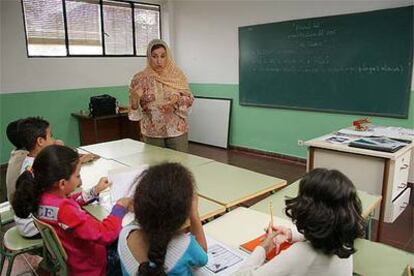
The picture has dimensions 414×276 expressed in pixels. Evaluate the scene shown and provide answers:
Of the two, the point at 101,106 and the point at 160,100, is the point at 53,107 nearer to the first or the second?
the point at 101,106

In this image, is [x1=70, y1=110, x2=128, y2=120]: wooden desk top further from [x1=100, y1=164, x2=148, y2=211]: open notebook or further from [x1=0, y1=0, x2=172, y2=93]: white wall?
[x1=100, y1=164, x2=148, y2=211]: open notebook

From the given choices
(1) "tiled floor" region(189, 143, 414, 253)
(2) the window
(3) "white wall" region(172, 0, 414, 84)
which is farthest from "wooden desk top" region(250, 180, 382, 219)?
(2) the window

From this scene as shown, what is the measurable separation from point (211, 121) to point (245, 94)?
2.80ft

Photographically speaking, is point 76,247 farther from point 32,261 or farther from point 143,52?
point 143,52

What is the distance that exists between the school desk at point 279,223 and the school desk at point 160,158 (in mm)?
846

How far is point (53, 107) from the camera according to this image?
491cm

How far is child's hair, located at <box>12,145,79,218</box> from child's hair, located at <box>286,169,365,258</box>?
1.00m

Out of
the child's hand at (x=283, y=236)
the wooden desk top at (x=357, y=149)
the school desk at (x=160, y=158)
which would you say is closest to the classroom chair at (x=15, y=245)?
the school desk at (x=160, y=158)

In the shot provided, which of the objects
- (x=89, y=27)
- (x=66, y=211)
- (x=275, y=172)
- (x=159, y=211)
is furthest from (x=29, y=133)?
(x=89, y=27)

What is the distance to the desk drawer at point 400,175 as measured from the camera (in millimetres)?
2314

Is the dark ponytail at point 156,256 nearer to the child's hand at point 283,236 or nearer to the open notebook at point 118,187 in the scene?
the child's hand at point 283,236

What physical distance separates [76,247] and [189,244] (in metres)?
0.67

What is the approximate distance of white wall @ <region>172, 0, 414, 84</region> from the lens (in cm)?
413

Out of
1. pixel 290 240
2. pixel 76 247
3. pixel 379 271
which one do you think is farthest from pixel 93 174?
pixel 379 271
